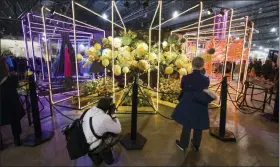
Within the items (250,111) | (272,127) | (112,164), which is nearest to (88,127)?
(112,164)

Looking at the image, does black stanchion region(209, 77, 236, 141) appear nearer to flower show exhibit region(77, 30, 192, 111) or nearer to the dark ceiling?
flower show exhibit region(77, 30, 192, 111)

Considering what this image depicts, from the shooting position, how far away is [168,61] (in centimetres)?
400

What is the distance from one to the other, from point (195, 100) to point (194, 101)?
0.02 metres

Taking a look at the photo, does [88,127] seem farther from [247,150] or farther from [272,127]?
[272,127]

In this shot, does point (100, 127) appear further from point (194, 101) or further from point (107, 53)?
point (107, 53)

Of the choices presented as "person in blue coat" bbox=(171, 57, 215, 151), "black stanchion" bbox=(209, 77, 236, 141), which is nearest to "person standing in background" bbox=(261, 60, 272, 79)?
"black stanchion" bbox=(209, 77, 236, 141)

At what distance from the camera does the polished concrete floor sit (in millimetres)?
2500

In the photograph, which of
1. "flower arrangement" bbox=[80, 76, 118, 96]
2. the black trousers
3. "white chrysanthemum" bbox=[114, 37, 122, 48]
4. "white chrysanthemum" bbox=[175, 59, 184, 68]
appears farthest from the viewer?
"flower arrangement" bbox=[80, 76, 118, 96]

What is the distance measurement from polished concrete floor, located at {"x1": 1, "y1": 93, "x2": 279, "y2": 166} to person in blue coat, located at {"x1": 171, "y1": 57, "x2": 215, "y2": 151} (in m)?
0.49

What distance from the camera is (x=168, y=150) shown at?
9.21 feet

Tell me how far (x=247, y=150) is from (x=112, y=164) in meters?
2.28

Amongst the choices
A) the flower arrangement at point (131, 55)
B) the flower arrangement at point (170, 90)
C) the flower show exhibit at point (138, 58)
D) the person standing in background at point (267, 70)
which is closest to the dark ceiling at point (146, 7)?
the person standing in background at point (267, 70)

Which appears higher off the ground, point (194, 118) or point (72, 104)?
point (194, 118)

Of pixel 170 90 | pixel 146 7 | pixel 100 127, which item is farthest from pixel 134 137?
pixel 146 7
